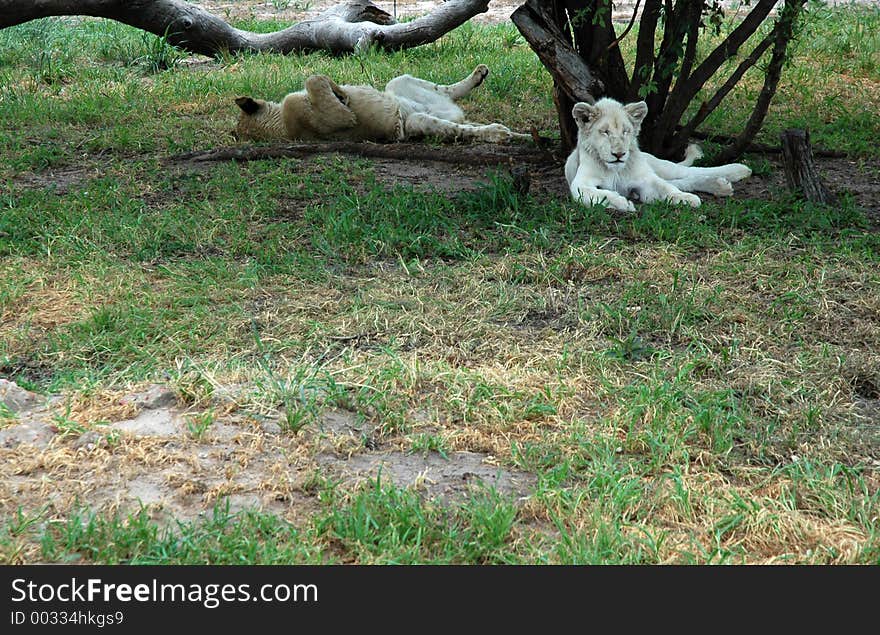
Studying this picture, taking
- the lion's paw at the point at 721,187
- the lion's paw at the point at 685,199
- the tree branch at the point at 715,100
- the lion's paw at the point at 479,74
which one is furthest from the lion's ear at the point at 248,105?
the lion's paw at the point at 721,187

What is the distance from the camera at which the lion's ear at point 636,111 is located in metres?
6.63

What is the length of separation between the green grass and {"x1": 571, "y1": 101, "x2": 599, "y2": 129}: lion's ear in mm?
597

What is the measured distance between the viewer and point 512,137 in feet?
28.5

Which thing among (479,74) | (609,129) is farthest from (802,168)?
(479,74)

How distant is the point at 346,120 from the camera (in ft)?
28.3

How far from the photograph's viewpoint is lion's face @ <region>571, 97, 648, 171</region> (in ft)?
21.4

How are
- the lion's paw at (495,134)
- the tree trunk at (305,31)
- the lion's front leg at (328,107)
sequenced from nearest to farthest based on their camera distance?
the lion's front leg at (328,107) → the lion's paw at (495,134) → the tree trunk at (305,31)

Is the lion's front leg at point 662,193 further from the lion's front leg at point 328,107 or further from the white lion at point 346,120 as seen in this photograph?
the lion's front leg at point 328,107

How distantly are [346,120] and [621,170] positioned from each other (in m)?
2.90

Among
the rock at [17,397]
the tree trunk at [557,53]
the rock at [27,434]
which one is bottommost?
the rock at [17,397]

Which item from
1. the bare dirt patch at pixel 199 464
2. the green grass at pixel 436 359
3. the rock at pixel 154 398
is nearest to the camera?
the green grass at pixel 436 359

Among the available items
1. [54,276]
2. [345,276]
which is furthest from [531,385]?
[54,276]

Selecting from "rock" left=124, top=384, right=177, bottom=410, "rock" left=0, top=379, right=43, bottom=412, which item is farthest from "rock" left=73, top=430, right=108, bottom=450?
"rock" left=0, top=379, right=43, bottom=412

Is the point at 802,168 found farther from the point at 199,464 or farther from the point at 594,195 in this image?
the point at 199,464
